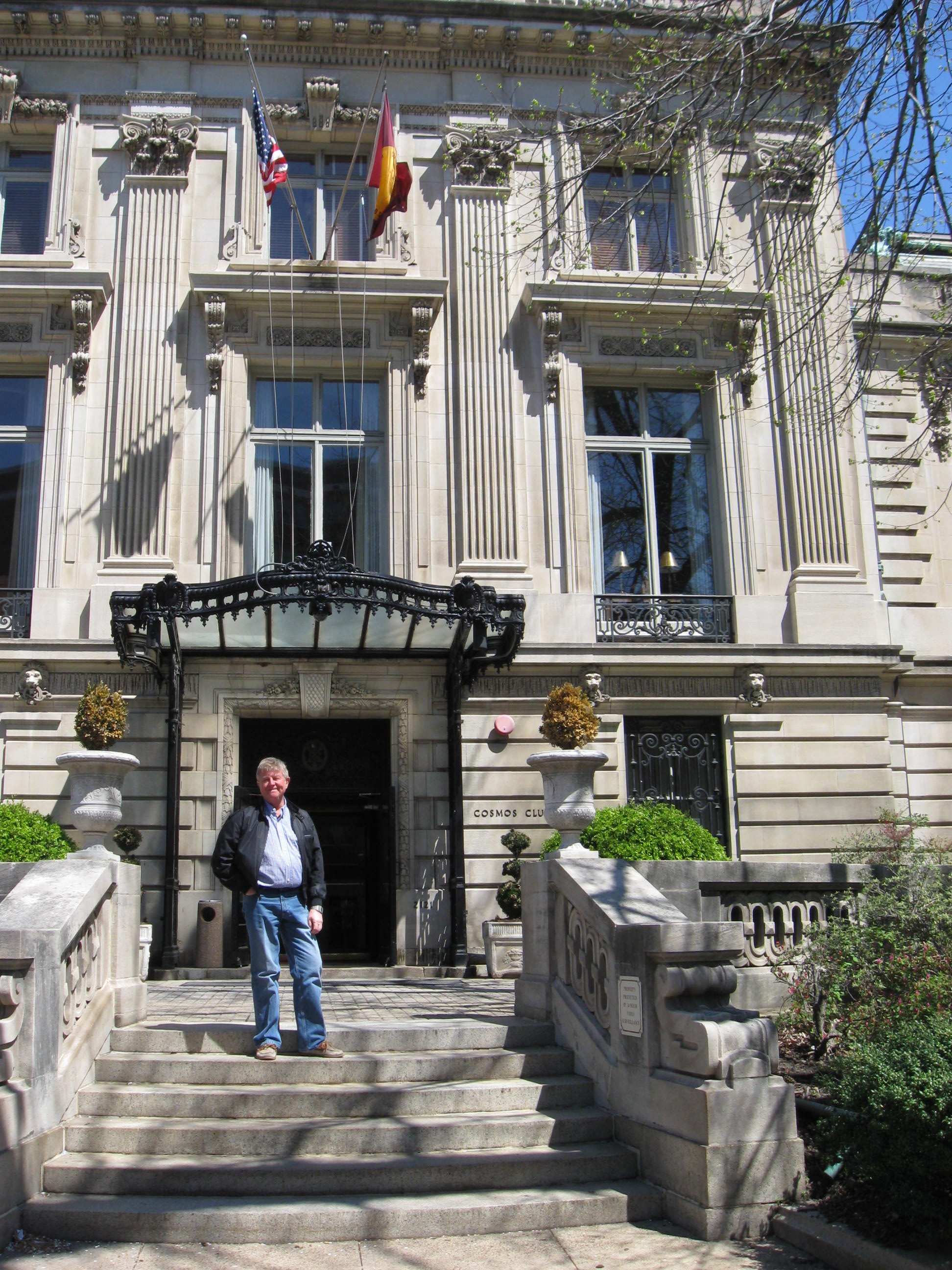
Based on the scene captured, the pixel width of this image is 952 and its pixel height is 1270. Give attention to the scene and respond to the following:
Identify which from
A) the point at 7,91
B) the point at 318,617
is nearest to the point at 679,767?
the point at 318,617

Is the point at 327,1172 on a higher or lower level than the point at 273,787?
lower

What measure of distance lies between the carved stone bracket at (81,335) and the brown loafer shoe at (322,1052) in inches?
466

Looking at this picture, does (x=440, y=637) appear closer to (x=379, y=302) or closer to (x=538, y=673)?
(x=538, y=673)

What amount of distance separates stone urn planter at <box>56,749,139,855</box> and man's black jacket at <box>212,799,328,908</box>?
1589mm

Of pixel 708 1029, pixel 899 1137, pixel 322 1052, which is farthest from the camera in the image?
pixel 322 1052

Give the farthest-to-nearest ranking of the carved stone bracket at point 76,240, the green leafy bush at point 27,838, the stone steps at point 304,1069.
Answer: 1. the carved stone bracket at point 76,240
2. the green leafy bush at point 27,838
3. the stone steps at point 304,1069

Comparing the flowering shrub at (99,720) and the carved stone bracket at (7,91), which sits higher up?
the carved stone bracket at (7,91)

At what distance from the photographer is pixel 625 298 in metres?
17.3

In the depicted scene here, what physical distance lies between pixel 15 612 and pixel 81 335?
167 inches

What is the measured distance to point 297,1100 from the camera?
724cm

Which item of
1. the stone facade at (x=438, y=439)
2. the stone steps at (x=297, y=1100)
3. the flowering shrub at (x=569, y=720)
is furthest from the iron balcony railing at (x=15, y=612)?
the stone steps at (x=297, y=1100)

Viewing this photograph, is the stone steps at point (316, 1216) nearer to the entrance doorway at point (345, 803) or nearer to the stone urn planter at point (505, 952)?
the stone urn planter at point (505, 952)

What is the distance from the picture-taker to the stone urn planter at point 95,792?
9.04m

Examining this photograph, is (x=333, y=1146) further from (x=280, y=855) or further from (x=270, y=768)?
(x=270, y=768)
